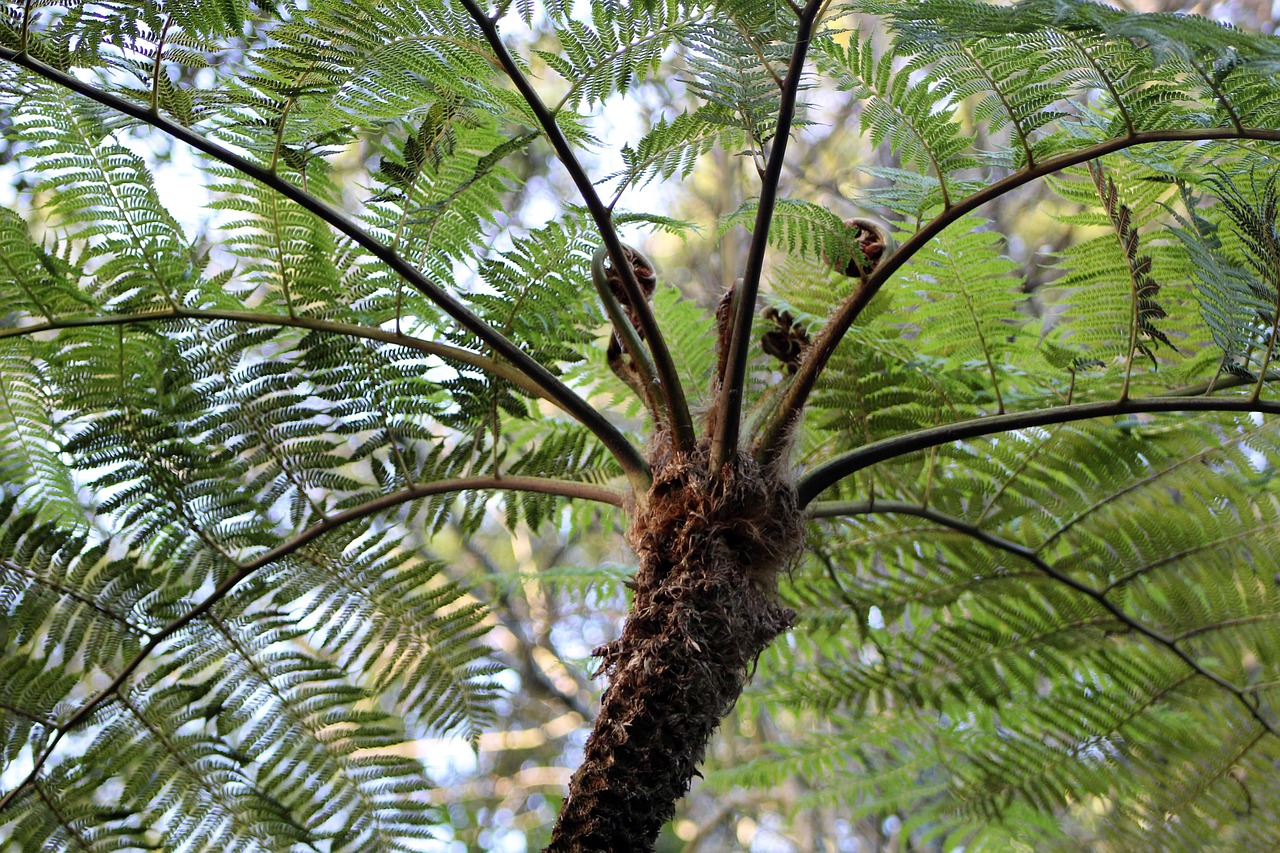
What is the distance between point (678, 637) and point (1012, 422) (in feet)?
1.35

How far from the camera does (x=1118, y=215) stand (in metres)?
1.06

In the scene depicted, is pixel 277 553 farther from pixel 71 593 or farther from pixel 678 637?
pixel 678 637

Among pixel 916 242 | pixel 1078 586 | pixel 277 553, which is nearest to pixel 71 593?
pixel 277 553

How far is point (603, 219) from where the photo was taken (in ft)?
2.99

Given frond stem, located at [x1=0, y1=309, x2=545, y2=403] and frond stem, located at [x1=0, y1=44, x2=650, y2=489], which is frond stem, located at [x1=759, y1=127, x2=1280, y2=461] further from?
frond stem, located at [x1=0, y1=309, x2=545, y2=403]

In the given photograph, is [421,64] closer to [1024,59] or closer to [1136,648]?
[1024,59]

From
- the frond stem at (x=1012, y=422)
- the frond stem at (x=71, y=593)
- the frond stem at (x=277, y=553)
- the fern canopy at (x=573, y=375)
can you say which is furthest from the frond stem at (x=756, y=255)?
the frond stem at (x=71, y=593)

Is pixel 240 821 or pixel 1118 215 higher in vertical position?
pixel 1118 215

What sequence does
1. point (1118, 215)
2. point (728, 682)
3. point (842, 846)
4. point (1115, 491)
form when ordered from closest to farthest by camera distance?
point (728, 682) → point (1118, 215) → point (1115, 491) → point (842, 846)

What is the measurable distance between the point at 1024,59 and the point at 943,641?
0.89 metres

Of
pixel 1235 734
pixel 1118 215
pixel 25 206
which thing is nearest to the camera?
pixel 1118 215

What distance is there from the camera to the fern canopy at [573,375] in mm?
945

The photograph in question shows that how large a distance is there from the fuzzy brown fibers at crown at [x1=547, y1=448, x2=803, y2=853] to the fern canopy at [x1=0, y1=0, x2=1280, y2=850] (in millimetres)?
69

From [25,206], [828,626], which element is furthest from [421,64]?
[25,206]
